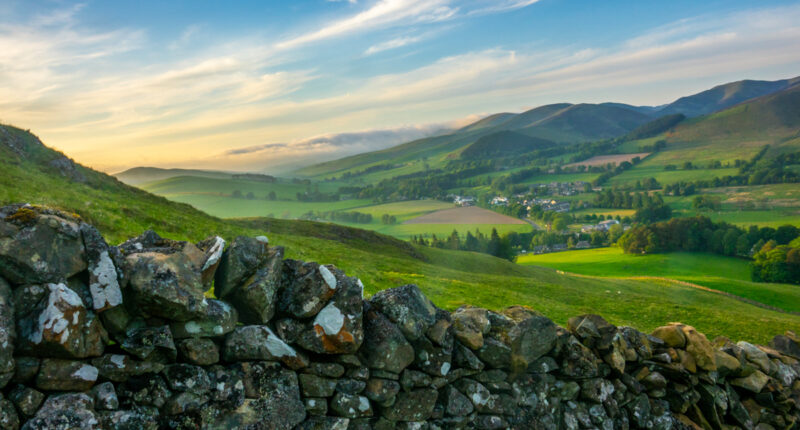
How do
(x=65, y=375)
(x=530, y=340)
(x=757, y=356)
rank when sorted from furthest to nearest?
1. (x=757, y=356)
2. (x=530, y=340)
3. (x=65, y=375)

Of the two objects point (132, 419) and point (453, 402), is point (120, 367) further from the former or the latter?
point (453, 402)

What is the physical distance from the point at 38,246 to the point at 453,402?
5198mm

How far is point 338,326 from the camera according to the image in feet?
16.7

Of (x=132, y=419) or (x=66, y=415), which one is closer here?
(x=66, y=415)

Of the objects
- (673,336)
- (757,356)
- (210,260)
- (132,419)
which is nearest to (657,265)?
(757,356)

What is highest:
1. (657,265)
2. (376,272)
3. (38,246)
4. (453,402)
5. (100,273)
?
(38,246)

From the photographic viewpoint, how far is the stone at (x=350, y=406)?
203 inches

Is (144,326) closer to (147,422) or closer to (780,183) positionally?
(147,422)

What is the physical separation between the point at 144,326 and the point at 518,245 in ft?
387

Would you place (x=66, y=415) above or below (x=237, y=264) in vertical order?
below

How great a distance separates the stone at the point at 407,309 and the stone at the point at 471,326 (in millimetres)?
→ 483

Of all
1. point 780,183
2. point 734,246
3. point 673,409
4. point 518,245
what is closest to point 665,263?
point 734,246

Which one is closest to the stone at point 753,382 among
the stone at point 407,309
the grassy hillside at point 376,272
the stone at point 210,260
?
the stone at point 407,309

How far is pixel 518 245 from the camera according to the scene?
116562mm
